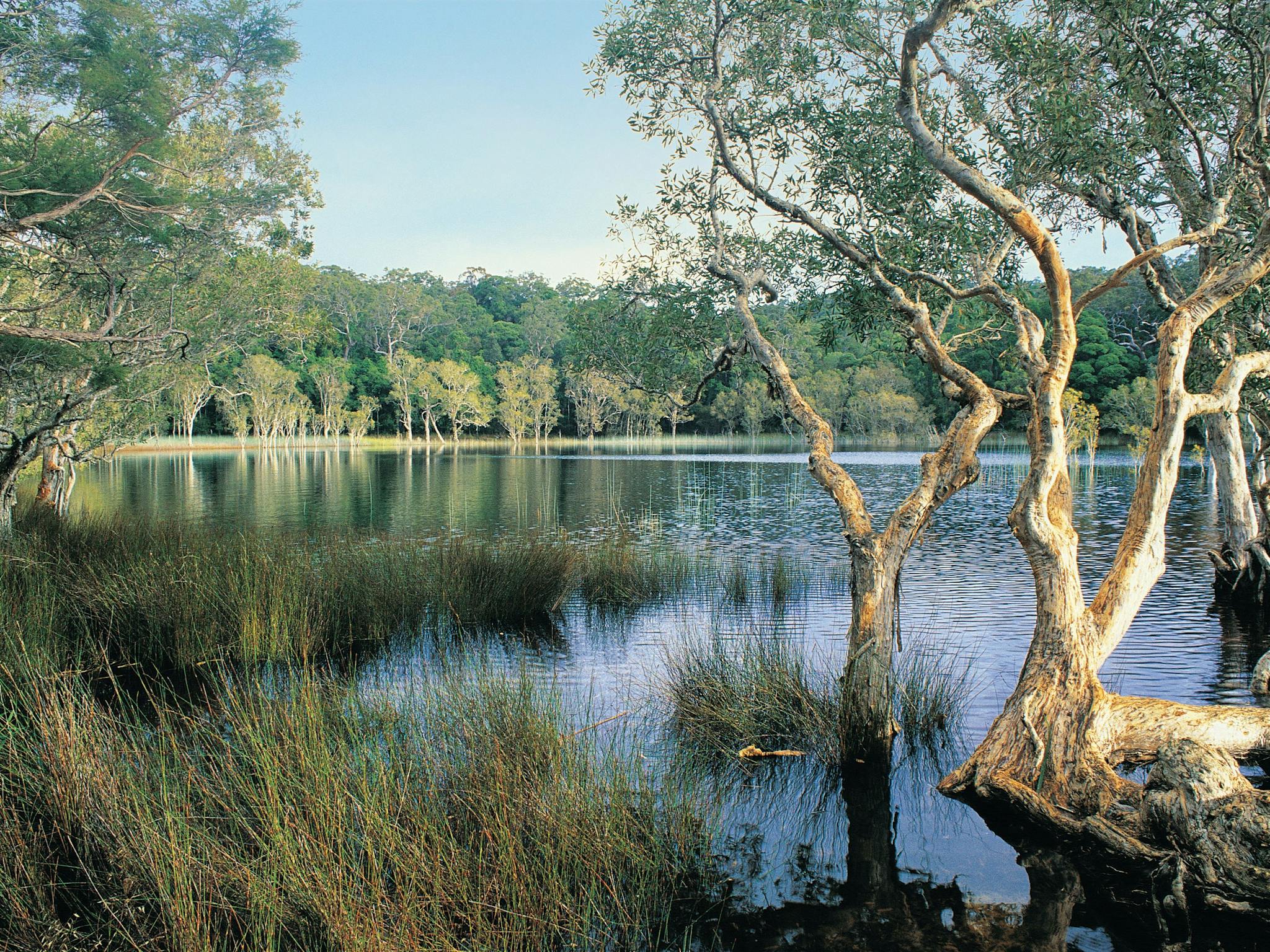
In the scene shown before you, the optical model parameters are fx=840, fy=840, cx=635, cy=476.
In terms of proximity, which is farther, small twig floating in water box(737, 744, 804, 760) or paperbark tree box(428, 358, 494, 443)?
paperbark tree box(428, 358, 494, 443)

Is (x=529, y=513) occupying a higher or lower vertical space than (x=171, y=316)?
lower

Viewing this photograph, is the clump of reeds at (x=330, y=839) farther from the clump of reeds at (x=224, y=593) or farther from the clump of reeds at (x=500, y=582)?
the clump of reeds at (x=500, y=582)

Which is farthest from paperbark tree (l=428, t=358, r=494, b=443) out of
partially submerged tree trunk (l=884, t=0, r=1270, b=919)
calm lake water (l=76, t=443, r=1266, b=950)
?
partially submerged tree trunk (l=884, t=0, r=1270, b=919)

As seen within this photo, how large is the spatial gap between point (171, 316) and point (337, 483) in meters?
22.5

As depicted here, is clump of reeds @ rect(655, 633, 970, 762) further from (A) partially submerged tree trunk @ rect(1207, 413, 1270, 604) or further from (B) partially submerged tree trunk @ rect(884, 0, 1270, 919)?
(A) partially submerged tree trunk @ rect(1207, 413, 1270, 604)

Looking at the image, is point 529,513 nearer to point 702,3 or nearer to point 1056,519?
point 702,3

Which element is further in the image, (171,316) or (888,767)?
(171,316)

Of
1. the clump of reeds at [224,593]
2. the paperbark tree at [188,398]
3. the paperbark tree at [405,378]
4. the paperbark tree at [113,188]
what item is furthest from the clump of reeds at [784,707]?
the paperbark tree at [405,378]

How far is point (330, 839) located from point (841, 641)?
645 cm

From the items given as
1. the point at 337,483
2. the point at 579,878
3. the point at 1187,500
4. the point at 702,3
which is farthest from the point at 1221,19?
the point at 337,483

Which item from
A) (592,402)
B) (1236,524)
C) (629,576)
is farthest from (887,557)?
(592,402)

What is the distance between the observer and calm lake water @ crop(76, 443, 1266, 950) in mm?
3881

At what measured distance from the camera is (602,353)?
920 cm

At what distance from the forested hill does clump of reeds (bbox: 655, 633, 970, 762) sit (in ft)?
106
